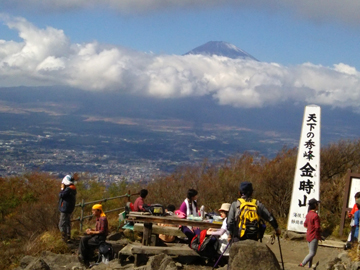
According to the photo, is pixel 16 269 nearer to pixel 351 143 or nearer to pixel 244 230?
pixel 244 230

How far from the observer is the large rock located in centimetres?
571

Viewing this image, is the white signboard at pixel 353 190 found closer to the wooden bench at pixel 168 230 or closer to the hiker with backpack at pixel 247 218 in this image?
the wooden bench at pixel 168 230

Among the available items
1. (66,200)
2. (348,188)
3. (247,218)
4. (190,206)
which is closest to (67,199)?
(66,200)

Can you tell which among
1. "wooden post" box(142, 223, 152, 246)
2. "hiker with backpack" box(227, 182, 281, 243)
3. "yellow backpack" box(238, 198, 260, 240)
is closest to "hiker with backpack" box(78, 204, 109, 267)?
"wooden post" box(142, 223, 152, 246)

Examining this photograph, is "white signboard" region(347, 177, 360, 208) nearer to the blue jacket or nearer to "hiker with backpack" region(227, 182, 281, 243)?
"hiker with backpack" region(227, 182, 281, 243)

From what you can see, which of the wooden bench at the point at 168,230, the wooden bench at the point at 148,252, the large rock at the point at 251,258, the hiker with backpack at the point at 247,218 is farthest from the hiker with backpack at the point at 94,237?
the large rock at the point at 251,258

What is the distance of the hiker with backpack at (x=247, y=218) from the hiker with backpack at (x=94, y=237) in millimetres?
2992

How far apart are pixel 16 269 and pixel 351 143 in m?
12.3

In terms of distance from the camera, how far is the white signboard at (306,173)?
1177 centimetres

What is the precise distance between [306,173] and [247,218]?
6.04 meters

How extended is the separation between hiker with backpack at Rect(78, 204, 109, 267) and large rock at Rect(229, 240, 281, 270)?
11.1ft

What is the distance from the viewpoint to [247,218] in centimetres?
639

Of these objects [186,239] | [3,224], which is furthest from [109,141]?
[186,239]

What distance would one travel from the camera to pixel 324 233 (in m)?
12.3
